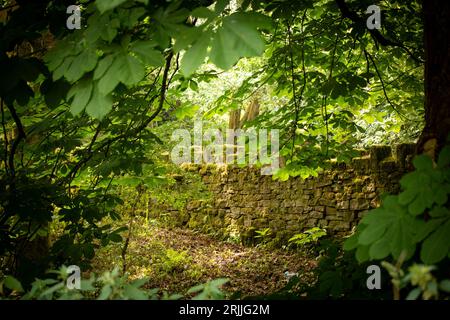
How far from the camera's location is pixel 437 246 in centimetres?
123

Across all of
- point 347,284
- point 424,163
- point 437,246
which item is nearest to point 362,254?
point 437,246

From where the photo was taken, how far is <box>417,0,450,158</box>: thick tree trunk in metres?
1.88

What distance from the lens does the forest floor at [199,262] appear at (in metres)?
6.35

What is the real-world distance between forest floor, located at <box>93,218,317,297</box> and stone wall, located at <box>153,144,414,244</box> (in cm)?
65

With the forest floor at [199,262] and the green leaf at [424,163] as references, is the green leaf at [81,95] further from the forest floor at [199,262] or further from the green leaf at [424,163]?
the forest floor at [199,262]

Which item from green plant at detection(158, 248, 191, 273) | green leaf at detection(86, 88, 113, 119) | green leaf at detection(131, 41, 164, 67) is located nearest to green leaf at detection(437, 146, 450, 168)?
green leaf at detection(131, 41, 164, 67)

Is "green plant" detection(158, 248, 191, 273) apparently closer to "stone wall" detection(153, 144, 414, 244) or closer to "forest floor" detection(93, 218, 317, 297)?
"forest floor" detection(93, 218, 317, 297)

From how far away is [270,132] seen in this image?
4.24 metres

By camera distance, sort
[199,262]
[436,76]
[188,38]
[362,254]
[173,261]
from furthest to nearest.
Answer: [199,262] < [173,261] < [436,76] < [362,254] < [188,38]

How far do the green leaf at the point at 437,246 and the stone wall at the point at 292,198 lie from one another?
5649 millimetres

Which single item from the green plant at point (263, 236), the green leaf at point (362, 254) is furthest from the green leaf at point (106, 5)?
the green plant at point (263, 236)

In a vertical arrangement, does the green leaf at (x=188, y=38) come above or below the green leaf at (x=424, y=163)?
above

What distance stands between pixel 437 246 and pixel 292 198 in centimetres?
710

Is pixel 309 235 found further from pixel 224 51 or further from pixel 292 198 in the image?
pixel 224 51
